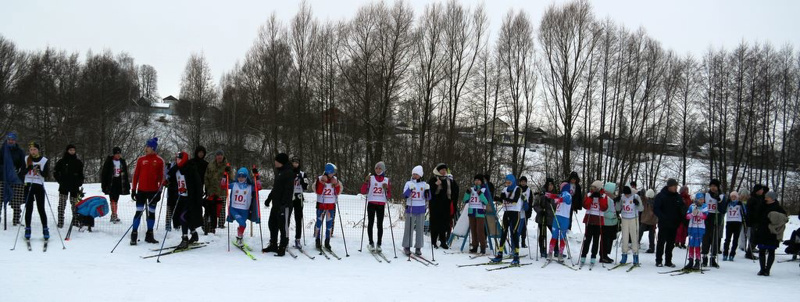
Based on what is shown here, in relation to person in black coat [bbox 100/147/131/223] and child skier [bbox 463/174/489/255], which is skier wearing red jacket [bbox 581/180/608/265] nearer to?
child skier [bbox 463/174/489/255]

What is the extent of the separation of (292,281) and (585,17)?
2585cm

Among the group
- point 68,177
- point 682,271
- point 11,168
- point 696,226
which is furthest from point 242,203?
point 696,226

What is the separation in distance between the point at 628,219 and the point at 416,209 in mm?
4270

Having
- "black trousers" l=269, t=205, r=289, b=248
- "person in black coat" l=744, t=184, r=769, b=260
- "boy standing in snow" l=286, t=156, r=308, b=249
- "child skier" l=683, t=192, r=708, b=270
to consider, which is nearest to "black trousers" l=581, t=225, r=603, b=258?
"child skier" l=683, t=192, r=708, b=270

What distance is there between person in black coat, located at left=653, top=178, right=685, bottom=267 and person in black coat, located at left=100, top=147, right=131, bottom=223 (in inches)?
417

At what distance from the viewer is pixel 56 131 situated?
3741cm

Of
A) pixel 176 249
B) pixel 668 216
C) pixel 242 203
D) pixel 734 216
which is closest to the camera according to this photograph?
pixel 176 249

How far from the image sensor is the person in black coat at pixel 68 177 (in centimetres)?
929

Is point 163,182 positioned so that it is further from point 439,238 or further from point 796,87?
point 796,87

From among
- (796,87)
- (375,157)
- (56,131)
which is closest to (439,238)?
(375,157)

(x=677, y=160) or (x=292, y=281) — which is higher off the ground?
(x=677, y=160)

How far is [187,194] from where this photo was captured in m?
8.76

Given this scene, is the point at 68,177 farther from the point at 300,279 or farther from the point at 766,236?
the point at 766,236

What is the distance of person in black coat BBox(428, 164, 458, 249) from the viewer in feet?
34.1
